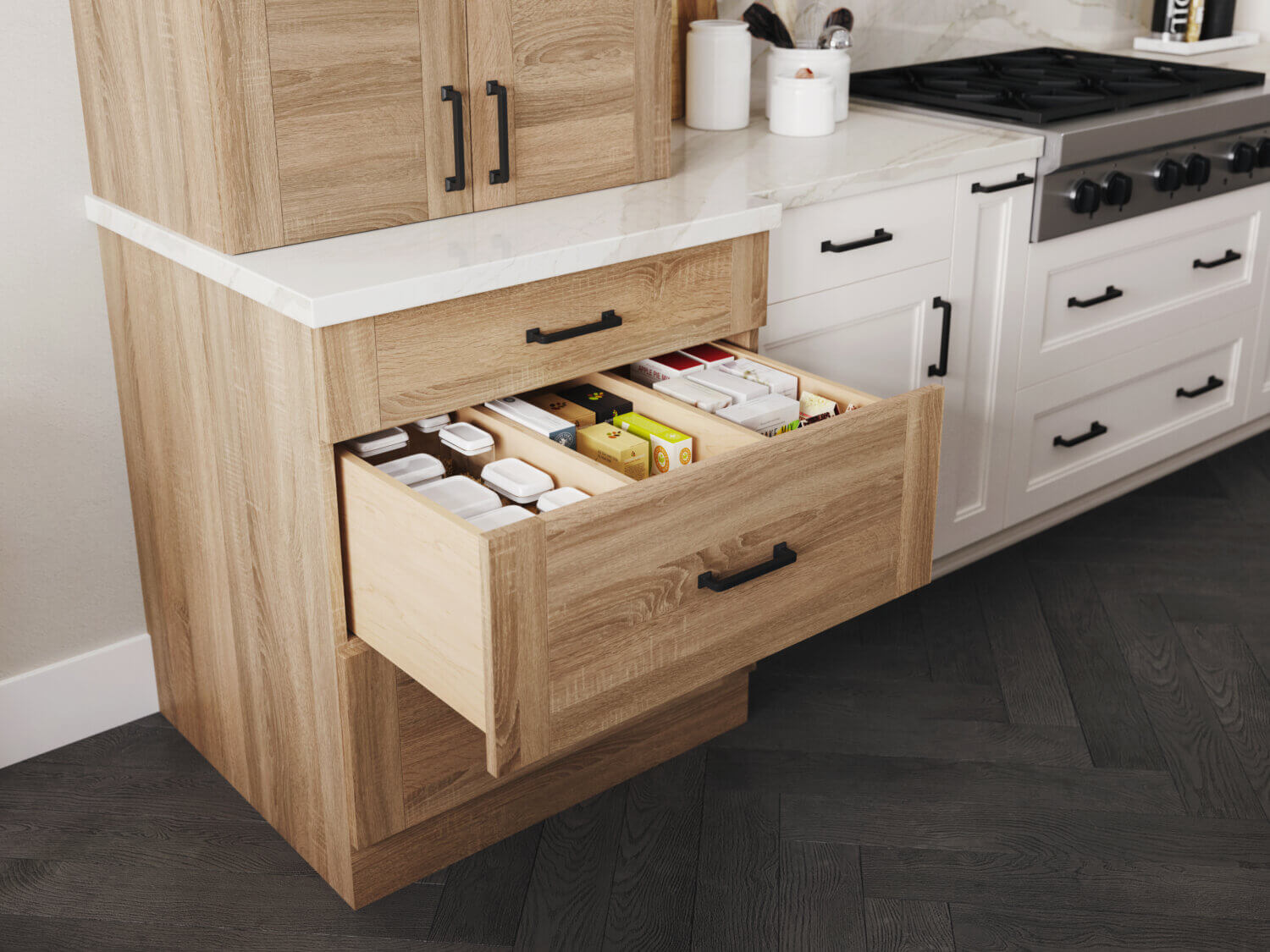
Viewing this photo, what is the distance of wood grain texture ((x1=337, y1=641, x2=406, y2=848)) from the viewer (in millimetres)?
1553

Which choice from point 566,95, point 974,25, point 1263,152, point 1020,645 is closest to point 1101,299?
point 1263,152

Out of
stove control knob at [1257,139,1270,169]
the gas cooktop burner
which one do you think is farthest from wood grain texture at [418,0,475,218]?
stove control knob at [1257,139,1270,169]

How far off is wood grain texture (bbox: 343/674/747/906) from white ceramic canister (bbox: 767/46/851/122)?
3.32 feet

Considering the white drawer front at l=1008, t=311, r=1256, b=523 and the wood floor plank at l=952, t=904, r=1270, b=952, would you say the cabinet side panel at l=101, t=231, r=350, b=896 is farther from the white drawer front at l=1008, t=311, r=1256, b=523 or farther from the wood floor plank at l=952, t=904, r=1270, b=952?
the white drawer front at l=1008, t=311, r=1256, b=523

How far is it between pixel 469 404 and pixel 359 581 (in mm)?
243

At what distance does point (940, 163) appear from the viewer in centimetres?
200

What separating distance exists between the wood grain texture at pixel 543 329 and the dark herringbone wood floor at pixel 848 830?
0.70m

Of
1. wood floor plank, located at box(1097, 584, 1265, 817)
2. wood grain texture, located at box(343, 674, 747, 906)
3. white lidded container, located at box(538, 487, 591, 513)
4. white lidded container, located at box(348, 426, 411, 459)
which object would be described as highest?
white lidded container, located at box(348, 426, 411, 459)

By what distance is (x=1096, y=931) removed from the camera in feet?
5.48

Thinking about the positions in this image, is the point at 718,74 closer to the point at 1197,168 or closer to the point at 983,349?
the point at 983,349

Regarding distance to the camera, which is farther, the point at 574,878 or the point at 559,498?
the point at 574,878

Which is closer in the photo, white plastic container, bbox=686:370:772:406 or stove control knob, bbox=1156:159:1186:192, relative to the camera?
white plastic container, bbox=686:370:772:406

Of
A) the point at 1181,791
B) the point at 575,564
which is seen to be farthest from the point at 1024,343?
the point at 575,564

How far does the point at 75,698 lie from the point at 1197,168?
7.10ft
